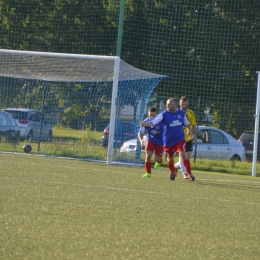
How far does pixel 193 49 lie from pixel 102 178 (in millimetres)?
13123

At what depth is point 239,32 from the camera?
24875 millimetres

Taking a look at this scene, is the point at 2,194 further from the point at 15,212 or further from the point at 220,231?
the point at 220,231

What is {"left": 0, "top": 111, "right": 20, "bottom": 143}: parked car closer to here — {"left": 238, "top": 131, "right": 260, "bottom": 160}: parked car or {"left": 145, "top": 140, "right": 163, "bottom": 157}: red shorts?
{"left": 145, "top": 140, "right": 163, "bottom": 157}: red shorts

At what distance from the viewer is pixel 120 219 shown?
7.66m

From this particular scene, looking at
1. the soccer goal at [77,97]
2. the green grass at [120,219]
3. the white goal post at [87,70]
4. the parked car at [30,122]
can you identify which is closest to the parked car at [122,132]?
the soccer goal at [77,97]

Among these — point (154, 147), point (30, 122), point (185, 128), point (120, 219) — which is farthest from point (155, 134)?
point (120, 219)

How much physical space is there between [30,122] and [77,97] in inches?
60.6

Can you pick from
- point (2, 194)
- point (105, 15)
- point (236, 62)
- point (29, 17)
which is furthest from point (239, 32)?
point (2, 194)

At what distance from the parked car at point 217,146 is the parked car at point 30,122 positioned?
184 inches

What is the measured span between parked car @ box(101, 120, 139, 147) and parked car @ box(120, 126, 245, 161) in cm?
291

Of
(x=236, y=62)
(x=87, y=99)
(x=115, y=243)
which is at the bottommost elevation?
(x=115, y=243)

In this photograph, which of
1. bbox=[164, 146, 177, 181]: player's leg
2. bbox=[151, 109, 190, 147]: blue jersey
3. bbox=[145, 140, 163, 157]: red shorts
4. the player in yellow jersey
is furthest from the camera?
bbox=[145, 140, 163, 157]: red shorts

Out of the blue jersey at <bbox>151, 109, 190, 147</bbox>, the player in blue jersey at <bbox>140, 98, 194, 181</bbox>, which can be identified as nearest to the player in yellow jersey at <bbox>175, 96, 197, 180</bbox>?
the player in blue jersey at <bbox>140, 98, 194, 181</bbox>

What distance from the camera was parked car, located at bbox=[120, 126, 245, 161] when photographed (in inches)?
827
